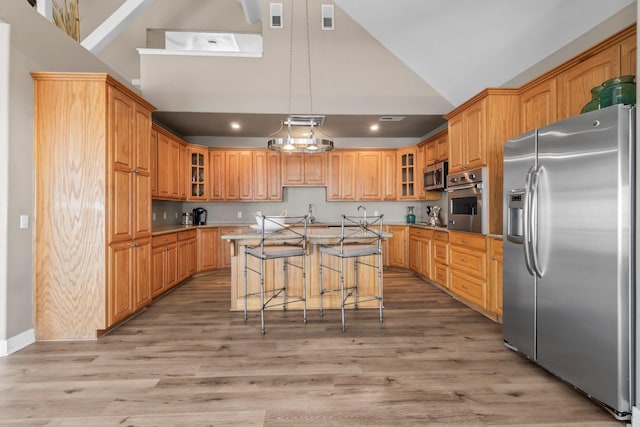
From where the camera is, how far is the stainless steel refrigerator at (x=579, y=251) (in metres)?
1.79

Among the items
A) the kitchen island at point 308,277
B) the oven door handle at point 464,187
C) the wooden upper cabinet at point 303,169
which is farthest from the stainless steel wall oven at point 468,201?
the wooden upper cabinet at point 303,169

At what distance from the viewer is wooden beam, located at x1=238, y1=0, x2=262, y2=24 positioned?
6023mm

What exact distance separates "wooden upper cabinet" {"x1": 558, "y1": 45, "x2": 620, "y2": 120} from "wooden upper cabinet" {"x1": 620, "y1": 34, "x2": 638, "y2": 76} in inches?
1.1

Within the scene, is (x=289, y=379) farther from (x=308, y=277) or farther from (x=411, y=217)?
(x=411, y=217)

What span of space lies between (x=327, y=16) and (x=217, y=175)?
3355mm

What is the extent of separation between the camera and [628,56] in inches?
96.9

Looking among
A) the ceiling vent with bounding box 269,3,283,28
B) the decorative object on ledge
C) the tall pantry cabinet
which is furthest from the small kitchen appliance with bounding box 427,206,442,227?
the decorative object on ledge

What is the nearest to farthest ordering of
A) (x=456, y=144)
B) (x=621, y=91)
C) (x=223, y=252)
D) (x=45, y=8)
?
(x=621, y=91), (x=45, y=8), (x=456, y=144), (x=223, y=252)

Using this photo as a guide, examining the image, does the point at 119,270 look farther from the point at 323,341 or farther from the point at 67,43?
the point at 67,43

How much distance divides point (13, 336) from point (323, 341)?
8.27 ft

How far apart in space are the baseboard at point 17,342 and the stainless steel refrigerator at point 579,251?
3.98 m

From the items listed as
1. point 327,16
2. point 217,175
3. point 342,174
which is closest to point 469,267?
point 342,174

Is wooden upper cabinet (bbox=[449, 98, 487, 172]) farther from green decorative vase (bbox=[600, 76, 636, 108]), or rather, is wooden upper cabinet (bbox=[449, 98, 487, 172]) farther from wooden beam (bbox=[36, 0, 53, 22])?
wooden beam (bbox=[36, 0, 53, 22])

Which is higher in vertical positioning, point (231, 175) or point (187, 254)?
point (231, 175)
